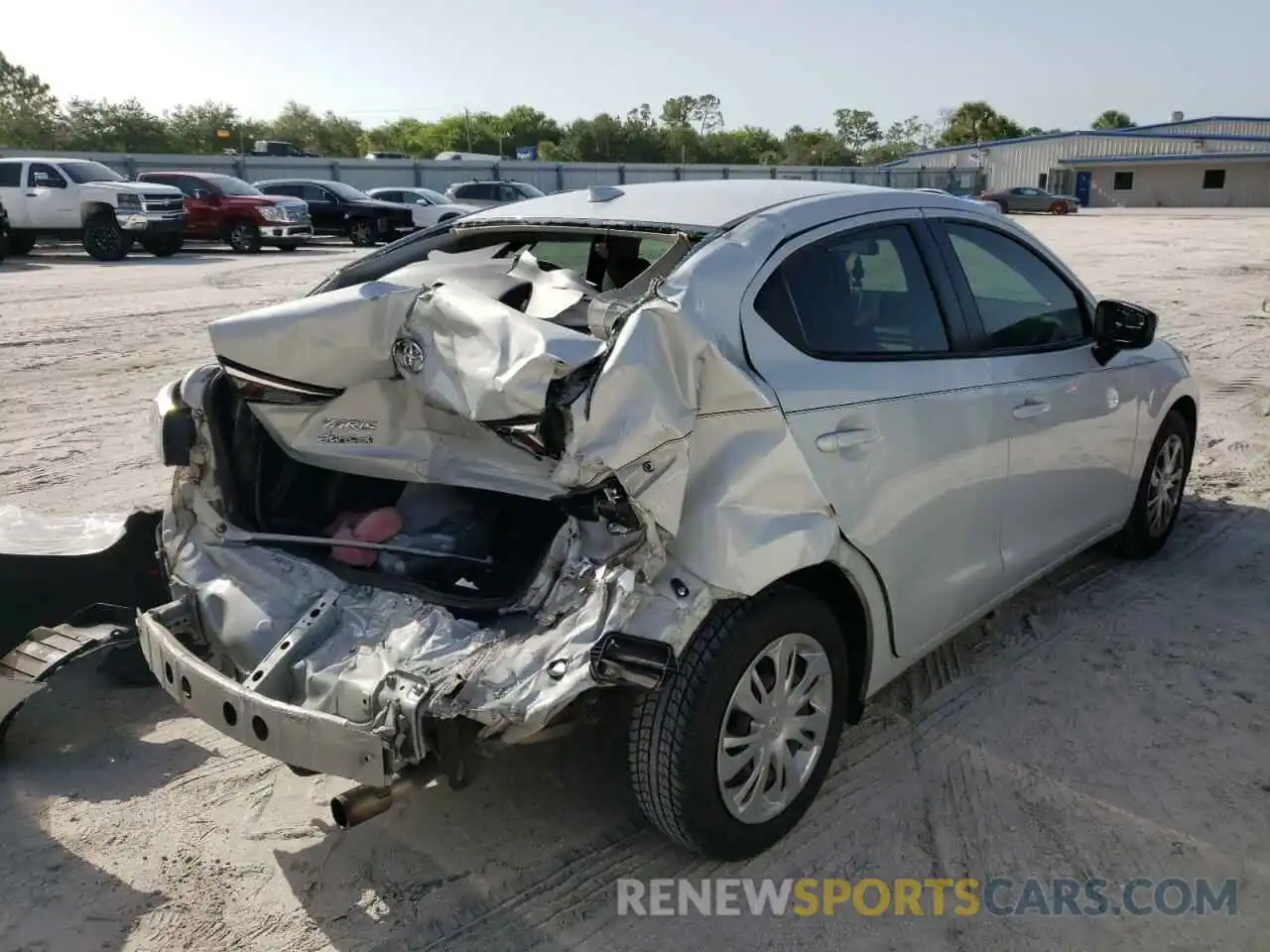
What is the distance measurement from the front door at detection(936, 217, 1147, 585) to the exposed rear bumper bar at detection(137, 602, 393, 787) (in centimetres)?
235

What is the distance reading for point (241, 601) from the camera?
309 cm

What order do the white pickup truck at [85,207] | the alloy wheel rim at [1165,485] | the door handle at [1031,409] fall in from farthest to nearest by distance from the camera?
the white pickup truck at [85,207]
the alloy wheel rim at [1165,485]
the door handle at [1031,409]

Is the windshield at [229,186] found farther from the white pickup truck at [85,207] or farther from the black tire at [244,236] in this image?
the white pickup truck at [85,207]

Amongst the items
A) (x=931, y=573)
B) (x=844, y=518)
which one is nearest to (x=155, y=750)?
(x=844, y=518)

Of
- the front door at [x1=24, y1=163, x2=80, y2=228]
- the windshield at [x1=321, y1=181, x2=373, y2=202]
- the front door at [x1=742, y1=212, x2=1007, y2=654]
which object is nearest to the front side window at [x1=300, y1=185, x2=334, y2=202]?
the windshield at [x1=321, y1=181, x2=373, y2=202]

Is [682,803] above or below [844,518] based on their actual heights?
below

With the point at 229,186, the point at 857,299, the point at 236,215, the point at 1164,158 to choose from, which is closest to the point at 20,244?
the point at 236,215

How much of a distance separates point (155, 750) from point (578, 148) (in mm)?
88544

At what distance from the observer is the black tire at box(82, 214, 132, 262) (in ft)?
65.5

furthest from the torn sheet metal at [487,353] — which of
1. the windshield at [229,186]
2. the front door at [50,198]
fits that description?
the windshield at [229,186]

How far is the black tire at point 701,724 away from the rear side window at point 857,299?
2.54 feet

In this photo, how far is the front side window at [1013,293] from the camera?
12.1 feet

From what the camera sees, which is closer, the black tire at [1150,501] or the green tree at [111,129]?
the black tire at [1150,501]

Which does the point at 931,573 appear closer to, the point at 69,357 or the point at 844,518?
the point at 844,518
